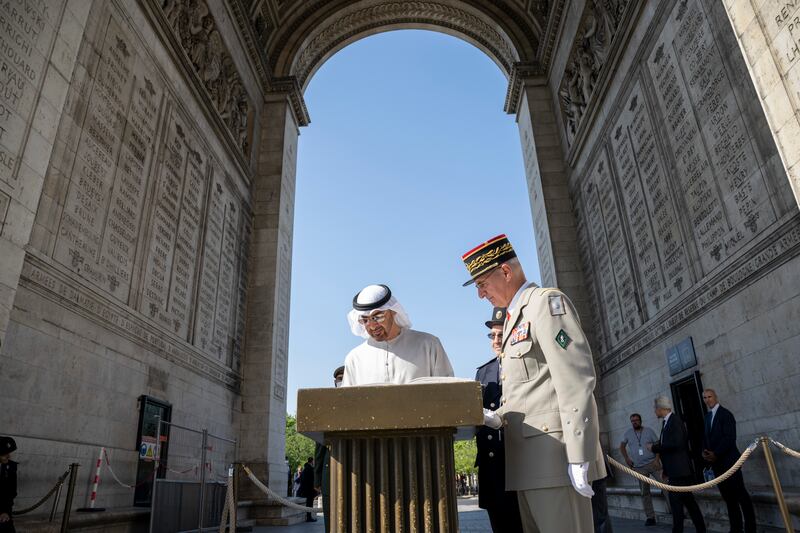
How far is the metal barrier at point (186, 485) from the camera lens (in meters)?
6.81

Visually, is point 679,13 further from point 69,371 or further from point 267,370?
point 267,370

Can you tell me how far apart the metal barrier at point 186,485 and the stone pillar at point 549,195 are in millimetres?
7922

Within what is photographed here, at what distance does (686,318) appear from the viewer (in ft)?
25.2

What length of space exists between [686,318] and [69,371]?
787 cm

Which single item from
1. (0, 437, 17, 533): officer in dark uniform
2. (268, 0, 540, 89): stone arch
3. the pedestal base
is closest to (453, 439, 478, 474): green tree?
(268, 0, 540, 89): stone arch

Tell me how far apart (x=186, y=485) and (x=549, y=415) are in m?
6.78

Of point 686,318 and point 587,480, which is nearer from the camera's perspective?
point 587,480

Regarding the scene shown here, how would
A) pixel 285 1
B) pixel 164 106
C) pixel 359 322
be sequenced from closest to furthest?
pixel 359 322, pixel 164 106, pixel 285 1

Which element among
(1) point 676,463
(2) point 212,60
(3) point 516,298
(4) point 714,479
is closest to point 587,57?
(2) point 212,60

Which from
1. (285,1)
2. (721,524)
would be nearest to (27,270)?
(721,524)

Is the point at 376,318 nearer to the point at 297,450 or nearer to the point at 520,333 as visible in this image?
the point at 520,333

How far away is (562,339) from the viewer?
2.34m

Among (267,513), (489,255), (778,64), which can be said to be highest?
(778,64)

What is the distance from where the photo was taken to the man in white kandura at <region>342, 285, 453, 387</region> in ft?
10.3
